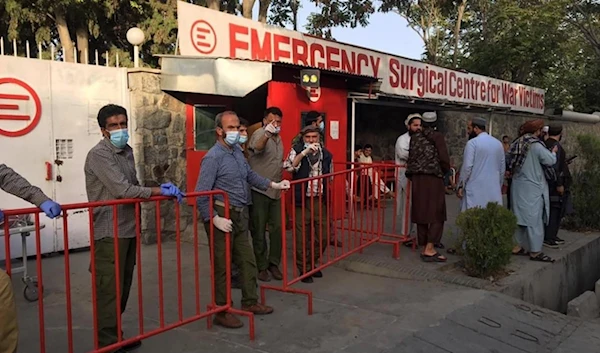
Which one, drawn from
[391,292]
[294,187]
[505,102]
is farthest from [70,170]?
[505,102]

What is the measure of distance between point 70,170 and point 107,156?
3.41 meters

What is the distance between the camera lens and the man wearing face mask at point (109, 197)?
326 cm

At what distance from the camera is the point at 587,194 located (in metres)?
8.00

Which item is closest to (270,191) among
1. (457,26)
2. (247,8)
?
(247,8)

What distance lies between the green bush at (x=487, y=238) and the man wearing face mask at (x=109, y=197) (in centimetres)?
316

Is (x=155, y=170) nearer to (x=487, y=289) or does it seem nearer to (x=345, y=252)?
(x=345, y=252)

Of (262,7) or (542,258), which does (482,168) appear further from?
(262,7)

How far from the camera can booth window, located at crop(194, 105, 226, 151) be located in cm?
732

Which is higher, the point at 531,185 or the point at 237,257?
the point at 531,185

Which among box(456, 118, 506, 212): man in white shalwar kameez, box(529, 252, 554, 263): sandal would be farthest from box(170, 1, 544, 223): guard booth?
box(529, 252, 554, 263): sandal

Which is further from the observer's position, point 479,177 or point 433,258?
point 479,177

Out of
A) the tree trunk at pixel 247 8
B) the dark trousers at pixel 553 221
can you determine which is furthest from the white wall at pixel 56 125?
the tree trunk at pixel 247 8

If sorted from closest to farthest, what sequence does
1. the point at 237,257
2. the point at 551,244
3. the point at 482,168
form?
the point at 237,257 < the point at 482,168 < the point at 551,244

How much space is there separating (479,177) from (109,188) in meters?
4.20
